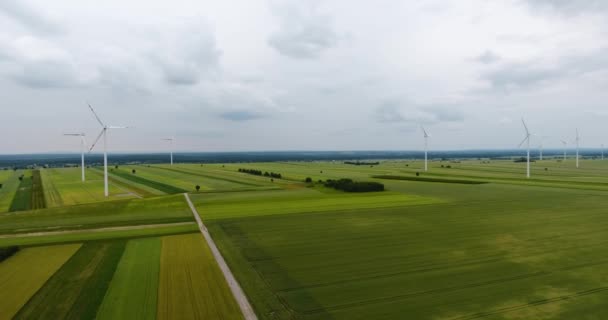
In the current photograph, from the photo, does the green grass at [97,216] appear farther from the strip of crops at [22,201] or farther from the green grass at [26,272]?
the green grass at [26,272]

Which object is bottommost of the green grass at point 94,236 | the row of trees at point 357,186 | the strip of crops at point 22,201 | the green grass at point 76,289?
the strip of crops at point 22,201

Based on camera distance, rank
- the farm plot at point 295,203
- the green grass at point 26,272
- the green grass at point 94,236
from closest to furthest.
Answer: the green grass at point 26,272 → the green grass at point 94,236 → the farm plot at point 295,203

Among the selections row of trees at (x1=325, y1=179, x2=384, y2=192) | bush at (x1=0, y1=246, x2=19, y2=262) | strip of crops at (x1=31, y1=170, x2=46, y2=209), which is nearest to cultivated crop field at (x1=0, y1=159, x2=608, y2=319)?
bush at (x1=0, y1=246, x2=19, y2=262)

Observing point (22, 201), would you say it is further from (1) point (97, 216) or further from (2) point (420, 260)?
(2) point (420, 260)

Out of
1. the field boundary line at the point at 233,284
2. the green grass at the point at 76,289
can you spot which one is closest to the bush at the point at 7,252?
the green grass at the point at 76,289

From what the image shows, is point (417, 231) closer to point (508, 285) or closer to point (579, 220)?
point (508, 285)

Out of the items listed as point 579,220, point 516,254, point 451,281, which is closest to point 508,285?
point 451,281
